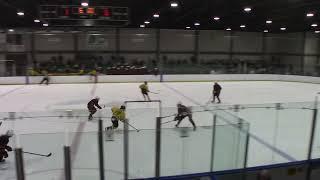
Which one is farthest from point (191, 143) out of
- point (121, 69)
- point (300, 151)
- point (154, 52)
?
point (154, 52)

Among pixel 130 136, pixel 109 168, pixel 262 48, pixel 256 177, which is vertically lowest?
pixel 256 177

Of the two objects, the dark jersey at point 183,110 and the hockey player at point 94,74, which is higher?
the hockey player at point 94,74

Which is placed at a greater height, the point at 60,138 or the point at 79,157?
the point at 60,138

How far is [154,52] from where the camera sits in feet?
85.2

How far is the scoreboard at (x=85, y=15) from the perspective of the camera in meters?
9.34

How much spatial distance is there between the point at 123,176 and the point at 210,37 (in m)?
24.0

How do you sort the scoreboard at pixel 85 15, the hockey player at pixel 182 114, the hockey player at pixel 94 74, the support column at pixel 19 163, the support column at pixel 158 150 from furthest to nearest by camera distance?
the hockey player at pixel 94 74 < the scoreboard at pixel 85 15 < the hockey player at pixel 182 114 < the support column at pixel 158 150 < the support column at pixel 19 163

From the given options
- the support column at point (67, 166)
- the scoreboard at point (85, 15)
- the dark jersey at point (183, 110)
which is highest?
the scoreboard at point (85, 15)

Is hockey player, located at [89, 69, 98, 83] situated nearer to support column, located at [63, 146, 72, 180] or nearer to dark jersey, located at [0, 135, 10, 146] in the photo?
dark jersey, located at [0, 135, 10, 146]

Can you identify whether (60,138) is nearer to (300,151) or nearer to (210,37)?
(300,151)

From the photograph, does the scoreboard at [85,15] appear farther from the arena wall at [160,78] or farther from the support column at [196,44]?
the support column at [196,44]

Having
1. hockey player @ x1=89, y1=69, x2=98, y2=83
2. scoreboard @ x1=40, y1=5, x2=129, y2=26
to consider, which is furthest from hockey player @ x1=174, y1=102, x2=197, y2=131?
hockey player @ x1=89, y1=69, x2=98, y2=83

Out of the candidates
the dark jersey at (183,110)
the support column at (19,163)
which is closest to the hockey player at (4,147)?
the support column at (19,163)

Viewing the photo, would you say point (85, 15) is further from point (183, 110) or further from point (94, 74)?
point (94, 74)
